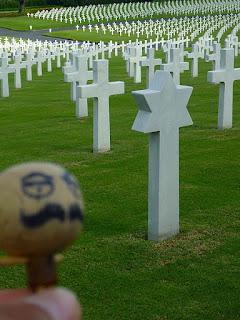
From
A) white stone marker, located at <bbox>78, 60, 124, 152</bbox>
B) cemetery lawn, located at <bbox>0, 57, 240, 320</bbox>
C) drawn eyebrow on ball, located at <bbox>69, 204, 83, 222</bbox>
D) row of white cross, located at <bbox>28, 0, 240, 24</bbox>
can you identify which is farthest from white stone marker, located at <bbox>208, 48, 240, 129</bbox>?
row of white cross, located at <bbox>28, 0, 240, 24</bbox>

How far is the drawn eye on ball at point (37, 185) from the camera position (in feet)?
2.88

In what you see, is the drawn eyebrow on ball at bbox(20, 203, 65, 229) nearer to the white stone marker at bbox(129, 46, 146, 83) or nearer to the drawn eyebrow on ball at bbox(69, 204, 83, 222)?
the drawn eyebrow on ball at bbox(69, 204, 83, 222)

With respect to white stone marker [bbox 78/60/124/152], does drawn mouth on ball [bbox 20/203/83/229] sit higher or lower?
higher

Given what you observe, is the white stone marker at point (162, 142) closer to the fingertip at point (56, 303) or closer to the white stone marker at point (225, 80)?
the fingertip at point (56, 303)

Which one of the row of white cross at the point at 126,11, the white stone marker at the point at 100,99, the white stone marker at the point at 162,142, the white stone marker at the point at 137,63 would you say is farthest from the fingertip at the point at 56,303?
the row of white cross at the point at 126,11

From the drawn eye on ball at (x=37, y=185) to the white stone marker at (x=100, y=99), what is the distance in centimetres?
698

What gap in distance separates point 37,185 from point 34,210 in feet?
0.11

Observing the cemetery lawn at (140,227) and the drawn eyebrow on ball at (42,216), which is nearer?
the drawn eyebrow on ball at (42,216)

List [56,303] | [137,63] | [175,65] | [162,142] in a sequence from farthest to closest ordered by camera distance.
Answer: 1. [137,63]
2. [175,65]
3. [162,142]
4. [56,303]

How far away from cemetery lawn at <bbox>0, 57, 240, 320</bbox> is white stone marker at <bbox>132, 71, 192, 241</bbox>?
16 centimetres

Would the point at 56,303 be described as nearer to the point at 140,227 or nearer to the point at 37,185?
the point at 37,185

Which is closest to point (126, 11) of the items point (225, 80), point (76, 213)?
point (225, 80)

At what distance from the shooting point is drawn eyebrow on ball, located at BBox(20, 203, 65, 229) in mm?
873

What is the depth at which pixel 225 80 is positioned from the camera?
9.08 metres
